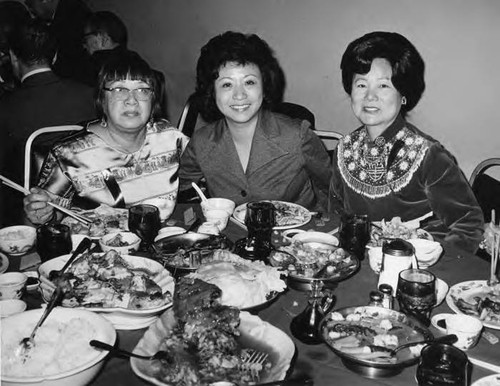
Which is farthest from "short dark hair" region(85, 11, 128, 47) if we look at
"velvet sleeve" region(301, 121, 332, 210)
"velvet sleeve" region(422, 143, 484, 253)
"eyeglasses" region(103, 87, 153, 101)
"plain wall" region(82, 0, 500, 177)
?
"velvet sleeve" region(422, 143, 484, 253)

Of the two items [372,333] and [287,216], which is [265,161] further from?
[372,333]

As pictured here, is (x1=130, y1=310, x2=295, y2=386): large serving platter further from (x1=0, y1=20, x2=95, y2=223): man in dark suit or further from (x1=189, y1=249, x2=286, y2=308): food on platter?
(x1=0, y1=20, x2=95, y2=223): man in dark suit

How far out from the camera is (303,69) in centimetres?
488

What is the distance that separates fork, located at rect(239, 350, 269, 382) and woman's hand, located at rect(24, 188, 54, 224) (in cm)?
139

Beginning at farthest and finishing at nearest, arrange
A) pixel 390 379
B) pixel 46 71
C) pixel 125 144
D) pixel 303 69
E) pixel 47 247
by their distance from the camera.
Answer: pixel 303 69 → pixel 46 71 → pixel 125 144 → pixel 47 247 → pixel 390 379

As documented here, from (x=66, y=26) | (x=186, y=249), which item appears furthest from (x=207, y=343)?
(x=66, y=26)

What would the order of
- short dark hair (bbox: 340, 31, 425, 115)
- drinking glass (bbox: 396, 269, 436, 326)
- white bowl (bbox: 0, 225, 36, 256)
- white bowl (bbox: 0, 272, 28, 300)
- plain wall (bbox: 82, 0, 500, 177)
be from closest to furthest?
drinking glass (bbox: 396, 269, 436, 326) → white bowl (bbox: 0, 272, 28, 300) → white bowl (bbox: 0, 225, 36, 256) → short dark hair (bbox: 340, 31, 425, 115) → plain wall (bbox: 82, 0, 500, 177)

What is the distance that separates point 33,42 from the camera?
12.3ft

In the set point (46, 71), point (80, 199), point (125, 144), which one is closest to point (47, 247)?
point (80, 199)

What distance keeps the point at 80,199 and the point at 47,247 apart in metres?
0.94

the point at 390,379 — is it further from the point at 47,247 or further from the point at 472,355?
the point at 47,247

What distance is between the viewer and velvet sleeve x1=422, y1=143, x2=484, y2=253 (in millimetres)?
2279

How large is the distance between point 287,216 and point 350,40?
2609 millimetres

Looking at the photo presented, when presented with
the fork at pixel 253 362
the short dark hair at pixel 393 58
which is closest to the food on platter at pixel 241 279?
the fork at pixel 253 362
